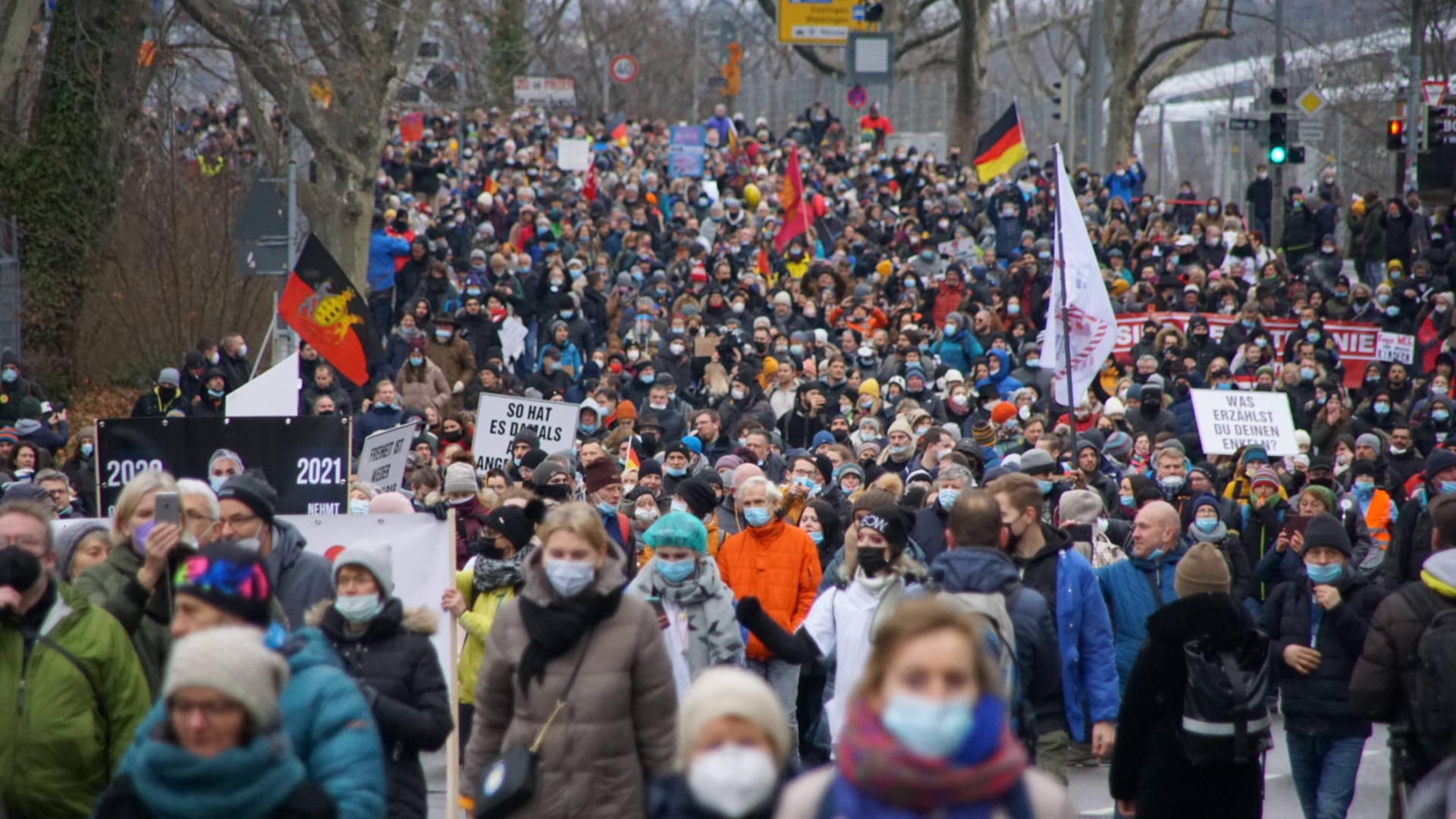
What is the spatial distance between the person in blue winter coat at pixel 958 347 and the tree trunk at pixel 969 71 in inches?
803

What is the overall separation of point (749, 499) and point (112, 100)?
16.3 meters

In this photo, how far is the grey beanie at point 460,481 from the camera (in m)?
10.6

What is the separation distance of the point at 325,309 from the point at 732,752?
35.9ft

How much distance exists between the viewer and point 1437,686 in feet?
20.1

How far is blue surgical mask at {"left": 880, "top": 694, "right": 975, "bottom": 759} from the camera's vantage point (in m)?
3.44

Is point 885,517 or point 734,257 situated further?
point 734,257

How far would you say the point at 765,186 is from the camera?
34.8 meters

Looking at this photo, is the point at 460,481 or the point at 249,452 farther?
the point at 460,481

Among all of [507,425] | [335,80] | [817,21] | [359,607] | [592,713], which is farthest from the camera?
[817,21]

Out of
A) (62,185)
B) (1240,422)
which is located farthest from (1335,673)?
(62,185)

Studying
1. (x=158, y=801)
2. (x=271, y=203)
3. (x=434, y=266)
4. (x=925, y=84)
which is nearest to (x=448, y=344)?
(x=434, y=266)

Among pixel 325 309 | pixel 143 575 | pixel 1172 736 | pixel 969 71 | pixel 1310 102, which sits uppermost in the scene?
pixel 969 71

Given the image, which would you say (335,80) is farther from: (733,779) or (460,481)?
(733,779)

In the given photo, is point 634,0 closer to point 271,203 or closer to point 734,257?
point 734,257
